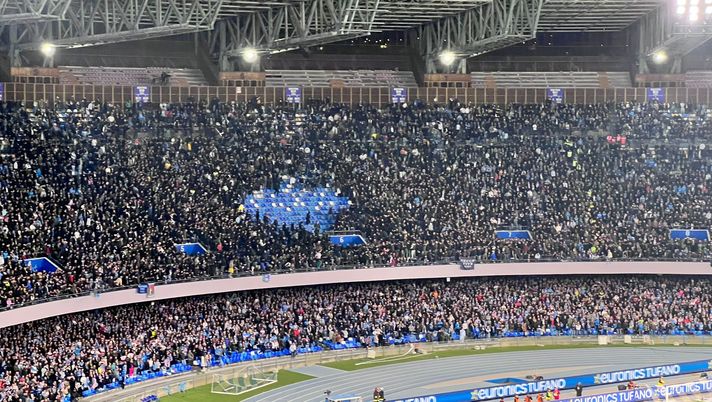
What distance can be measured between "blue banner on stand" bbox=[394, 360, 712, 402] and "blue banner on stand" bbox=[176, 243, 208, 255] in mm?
14011

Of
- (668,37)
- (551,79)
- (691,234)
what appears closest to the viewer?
(691,234)

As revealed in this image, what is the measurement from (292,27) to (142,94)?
7.83 metres

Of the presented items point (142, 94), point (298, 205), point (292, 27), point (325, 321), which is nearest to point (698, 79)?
point (292, 27)

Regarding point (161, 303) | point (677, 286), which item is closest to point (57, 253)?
point (161, 303)

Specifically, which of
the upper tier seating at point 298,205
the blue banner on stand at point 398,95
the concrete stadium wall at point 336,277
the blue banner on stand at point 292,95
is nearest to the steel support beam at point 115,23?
the blue banner on stand at point 292,95

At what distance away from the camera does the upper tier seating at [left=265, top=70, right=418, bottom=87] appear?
62438mm

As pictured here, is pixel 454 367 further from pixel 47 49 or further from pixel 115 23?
pixel 47 49

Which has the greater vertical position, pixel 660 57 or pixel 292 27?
pixel 292 27

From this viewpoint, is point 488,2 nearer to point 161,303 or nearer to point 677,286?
point 677,286

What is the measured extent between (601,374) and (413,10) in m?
20.8

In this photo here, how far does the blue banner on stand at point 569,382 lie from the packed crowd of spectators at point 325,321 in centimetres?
799

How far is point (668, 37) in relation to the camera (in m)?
58.0

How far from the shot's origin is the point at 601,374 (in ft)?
146

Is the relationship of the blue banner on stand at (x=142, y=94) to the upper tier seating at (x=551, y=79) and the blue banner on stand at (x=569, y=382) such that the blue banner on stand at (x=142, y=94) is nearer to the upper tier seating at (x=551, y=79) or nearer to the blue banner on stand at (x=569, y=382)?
the upper tier seating at (x=551, y=79)
